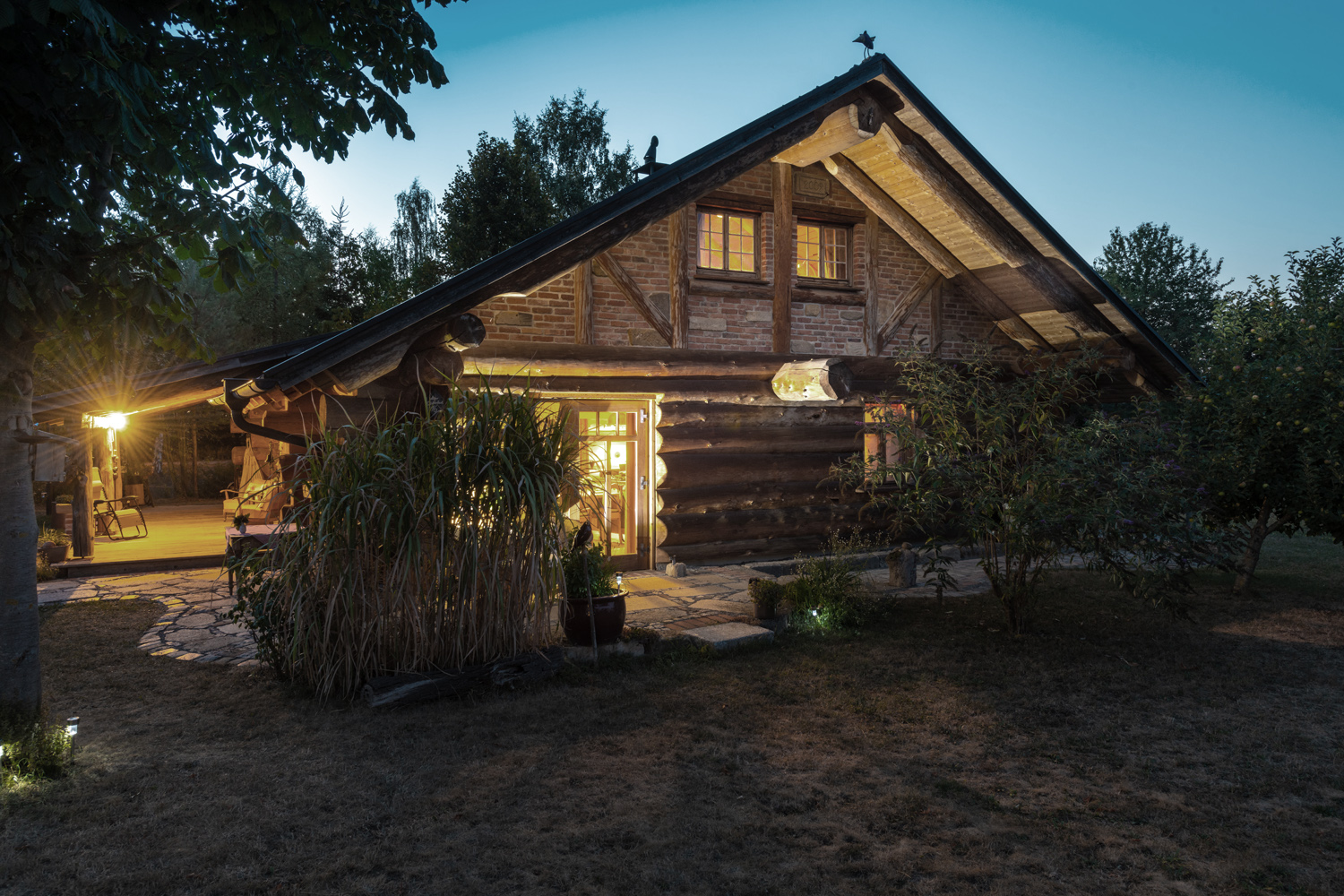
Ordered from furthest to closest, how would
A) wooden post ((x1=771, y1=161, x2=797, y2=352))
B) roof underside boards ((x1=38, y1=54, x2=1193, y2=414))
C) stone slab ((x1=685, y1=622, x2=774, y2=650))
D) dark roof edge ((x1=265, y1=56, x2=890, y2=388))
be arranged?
wooden post ((x1=771, y1=161, x2=797, y2=352)) < roof underside boards ((x1=38, y1=54, x2=1193, y2=414)) < dark roof edge ((x1=265, y1=56, x2=890, y2=388)) < stone slab ((x1=685, y1=622, x2=774, y2=650))

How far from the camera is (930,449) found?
691cm

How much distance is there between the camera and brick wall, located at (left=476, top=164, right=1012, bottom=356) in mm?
9258

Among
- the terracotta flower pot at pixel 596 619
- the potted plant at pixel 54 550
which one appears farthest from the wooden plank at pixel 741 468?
the potted plant at pixel 54 550

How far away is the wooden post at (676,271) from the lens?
393 inches

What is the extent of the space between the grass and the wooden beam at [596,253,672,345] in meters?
4.56

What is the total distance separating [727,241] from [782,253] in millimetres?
734

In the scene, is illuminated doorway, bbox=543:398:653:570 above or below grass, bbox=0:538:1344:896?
above

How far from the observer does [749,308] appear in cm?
1048

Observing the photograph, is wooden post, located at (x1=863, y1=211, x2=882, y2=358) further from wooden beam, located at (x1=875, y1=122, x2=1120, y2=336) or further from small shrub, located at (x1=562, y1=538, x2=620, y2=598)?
small shrub, located at (x1=562, y1=538, x2=620, y2=598)

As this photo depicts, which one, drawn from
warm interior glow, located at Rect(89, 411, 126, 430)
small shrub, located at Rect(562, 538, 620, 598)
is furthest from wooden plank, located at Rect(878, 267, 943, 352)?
warm interior glow, located at Rect(89, 411, 126, 430)

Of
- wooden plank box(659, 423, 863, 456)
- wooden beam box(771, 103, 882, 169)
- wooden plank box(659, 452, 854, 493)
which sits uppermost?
wooden beam box(771, 103, 882, 169)

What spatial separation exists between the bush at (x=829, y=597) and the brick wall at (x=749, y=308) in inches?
99.8

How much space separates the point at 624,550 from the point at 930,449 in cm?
459

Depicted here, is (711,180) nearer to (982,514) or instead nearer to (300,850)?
(982,514)
